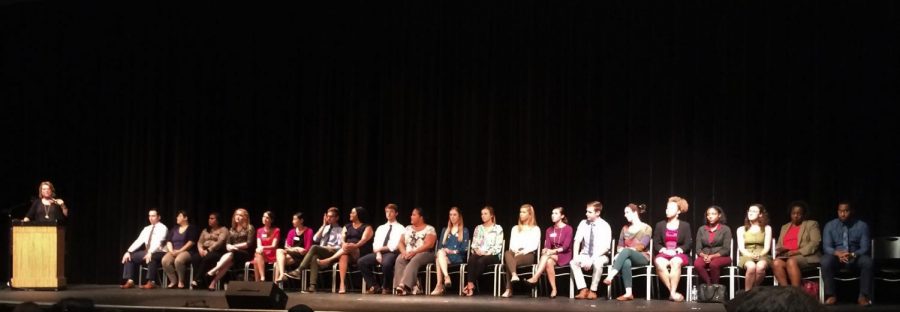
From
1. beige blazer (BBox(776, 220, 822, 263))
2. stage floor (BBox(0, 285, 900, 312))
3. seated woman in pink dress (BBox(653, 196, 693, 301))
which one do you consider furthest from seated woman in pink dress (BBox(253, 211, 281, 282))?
beige blazer (BBox(776, 220, 822, 263))

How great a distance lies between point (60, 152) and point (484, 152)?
5033 millimetres

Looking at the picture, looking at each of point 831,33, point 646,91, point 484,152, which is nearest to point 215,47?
point 484,152

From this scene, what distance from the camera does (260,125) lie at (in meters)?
11.0

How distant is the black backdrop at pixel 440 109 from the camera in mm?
8867

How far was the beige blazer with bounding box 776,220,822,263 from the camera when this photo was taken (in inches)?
320

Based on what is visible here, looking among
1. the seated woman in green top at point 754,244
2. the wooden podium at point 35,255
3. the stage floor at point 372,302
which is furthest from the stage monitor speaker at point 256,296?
the seated woman in green top at point 754,244

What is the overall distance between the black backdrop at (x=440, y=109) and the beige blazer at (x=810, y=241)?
0.56 meters

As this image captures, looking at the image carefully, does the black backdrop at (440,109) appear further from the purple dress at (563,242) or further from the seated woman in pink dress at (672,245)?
the purple dress at (563,242)

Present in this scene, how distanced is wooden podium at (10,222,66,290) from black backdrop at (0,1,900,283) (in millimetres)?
1951

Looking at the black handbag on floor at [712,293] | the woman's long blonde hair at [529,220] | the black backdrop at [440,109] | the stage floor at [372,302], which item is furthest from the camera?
the woman's long blonde hair at [529,220]

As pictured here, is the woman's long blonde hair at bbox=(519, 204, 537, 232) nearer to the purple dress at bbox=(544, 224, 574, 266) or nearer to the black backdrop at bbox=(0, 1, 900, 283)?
the purple dress at bbox=(544, 224, 574, 266)

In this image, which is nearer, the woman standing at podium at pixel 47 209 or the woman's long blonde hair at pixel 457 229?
the woman's long blonde hair at pixel 457 229

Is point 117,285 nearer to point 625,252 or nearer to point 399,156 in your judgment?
point 399,156

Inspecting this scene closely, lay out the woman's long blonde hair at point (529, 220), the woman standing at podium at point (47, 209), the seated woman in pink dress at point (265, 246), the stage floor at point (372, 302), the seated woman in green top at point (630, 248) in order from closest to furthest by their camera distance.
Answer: the stage floor at point (372, 302) → the seated woman in green top at point (630, 248) → the woman's long blonde hair at point (529, 220) → the woman standing at podium at point (47, 209) → the seated woman in pink dress at point (265, 246)
